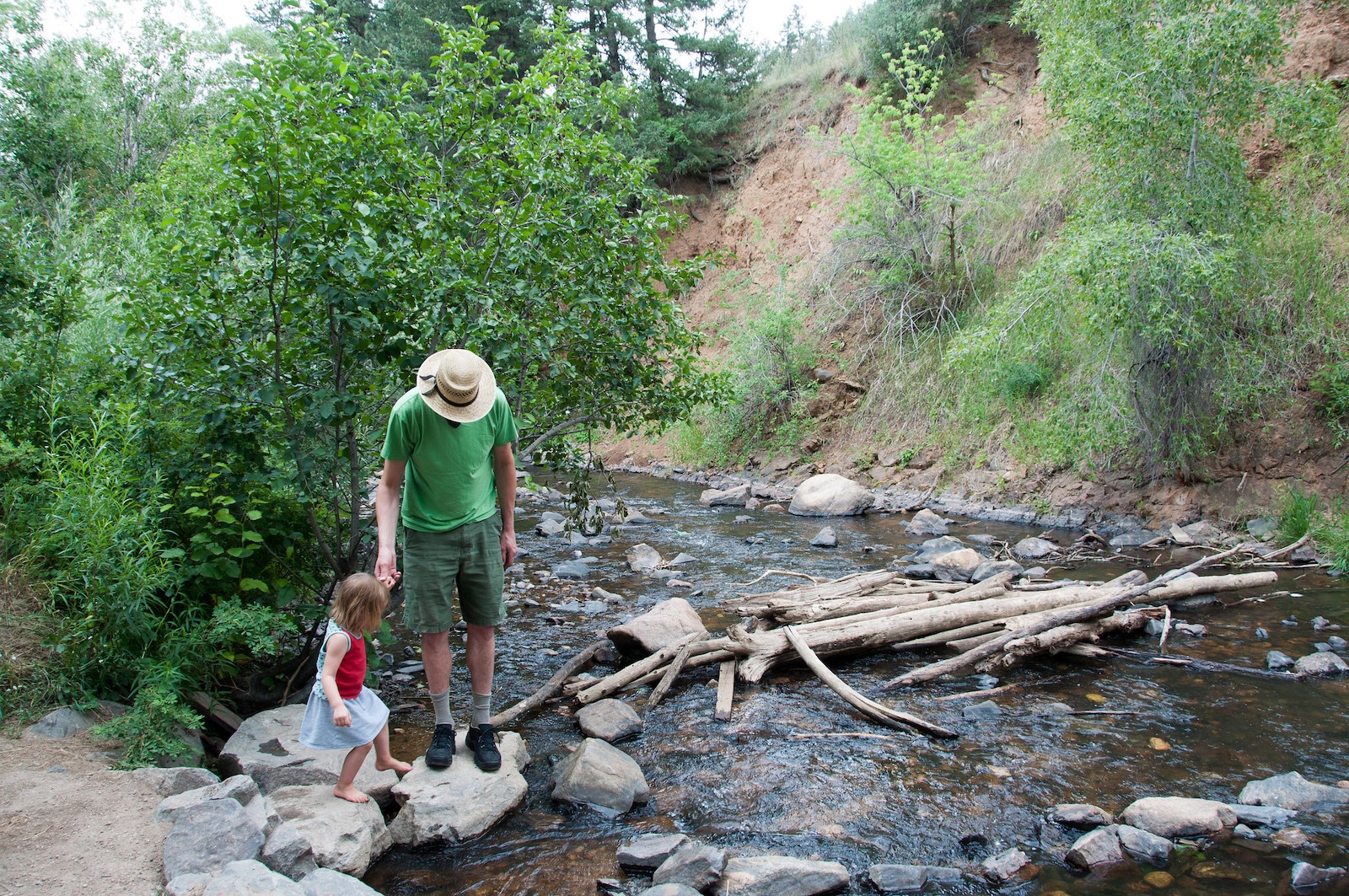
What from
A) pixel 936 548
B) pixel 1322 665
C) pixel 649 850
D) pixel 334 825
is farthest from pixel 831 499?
pixel 334 825

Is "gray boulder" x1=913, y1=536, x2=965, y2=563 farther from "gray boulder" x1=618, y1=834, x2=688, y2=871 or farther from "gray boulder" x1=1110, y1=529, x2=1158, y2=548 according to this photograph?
"gray boulder" x1=618, y1=834, x2=688, y2=871

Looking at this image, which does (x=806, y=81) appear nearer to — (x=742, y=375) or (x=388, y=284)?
(x=742, y=375)

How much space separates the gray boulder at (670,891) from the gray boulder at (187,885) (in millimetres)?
1573

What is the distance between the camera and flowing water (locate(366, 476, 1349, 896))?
325 centimetres

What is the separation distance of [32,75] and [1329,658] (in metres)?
22.6

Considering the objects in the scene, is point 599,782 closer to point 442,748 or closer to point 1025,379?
point 442,748

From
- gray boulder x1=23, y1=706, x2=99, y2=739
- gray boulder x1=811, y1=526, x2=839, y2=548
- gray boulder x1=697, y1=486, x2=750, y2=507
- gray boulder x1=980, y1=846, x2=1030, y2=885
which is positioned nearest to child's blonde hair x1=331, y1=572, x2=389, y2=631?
gray boulder x1=23, y1=706, x2=99, y2=739

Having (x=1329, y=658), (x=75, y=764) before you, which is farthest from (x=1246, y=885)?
(x=75, y=764)

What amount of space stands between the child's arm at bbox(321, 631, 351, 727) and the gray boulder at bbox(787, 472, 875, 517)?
985 centimetres

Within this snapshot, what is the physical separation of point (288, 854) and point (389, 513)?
1461mm

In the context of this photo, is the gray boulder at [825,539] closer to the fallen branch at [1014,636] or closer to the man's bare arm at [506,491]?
the fallen branch at [1014,636]

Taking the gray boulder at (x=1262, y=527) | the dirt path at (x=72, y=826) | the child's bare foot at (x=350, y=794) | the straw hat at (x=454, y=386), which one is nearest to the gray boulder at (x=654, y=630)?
the child's bare foot at (x=350, y=794)

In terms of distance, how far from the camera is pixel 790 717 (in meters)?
4.76

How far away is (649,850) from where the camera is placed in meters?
3.25
